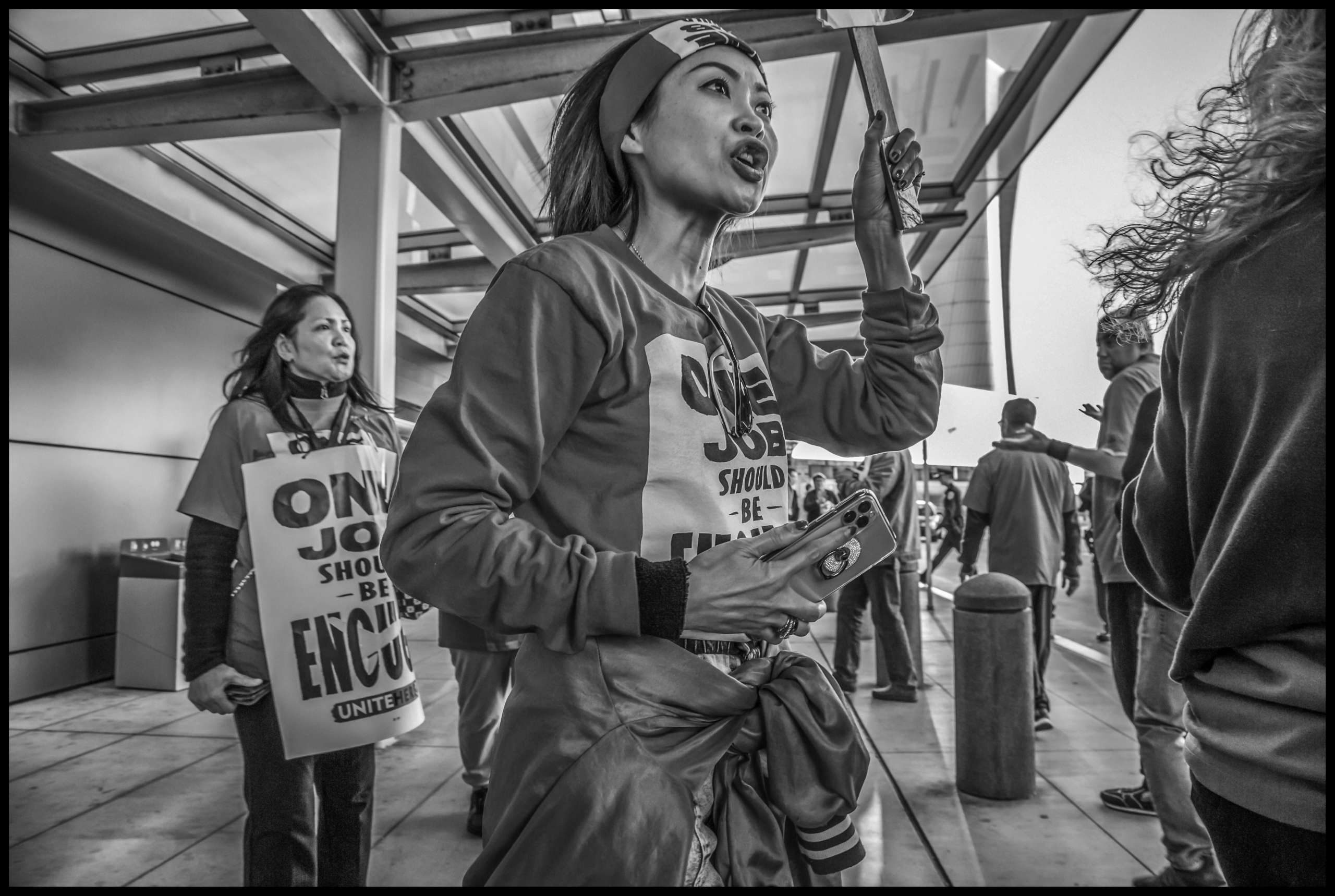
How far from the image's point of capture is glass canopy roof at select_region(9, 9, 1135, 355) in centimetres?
552

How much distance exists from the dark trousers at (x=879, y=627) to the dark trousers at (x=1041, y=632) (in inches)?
35.0

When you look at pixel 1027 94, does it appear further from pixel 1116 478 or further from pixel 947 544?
pixel 947 544

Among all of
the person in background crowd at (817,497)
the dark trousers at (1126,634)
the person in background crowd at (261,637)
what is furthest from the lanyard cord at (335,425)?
the person in background crowd at (817,497)

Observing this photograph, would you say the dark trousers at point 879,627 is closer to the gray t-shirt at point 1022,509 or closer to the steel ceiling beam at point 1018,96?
the gray t-shirt at point 1022,509

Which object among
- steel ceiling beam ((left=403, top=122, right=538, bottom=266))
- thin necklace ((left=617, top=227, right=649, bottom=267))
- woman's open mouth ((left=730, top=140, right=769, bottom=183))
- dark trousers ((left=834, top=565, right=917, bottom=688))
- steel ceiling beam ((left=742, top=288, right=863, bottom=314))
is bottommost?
dark trousers ((left=834, top=565, right=917, bottom=688))

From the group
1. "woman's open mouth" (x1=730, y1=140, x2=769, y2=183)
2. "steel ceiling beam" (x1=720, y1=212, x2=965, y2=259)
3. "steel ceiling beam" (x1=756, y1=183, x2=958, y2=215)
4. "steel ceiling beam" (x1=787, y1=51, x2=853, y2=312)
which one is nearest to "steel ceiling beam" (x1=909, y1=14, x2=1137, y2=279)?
"steel ceiling beam" (x1=756, y1=183, x2=958, y2=215)

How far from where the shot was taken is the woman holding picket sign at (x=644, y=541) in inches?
35.4

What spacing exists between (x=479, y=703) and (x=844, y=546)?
3.08 metres

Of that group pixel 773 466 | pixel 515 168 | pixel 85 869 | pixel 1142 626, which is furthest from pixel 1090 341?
pixel 515 168

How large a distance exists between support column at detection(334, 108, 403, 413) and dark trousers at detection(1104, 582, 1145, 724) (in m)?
4.79

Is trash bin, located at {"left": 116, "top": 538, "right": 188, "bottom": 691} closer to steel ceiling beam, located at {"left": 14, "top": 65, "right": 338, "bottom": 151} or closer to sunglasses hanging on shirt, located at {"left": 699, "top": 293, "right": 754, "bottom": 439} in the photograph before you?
steel ceiling beam, located at {"left": 14, "top": 65, "right": 338, "bottom": 151}

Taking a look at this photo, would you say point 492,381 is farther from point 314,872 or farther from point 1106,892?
point 1106,892

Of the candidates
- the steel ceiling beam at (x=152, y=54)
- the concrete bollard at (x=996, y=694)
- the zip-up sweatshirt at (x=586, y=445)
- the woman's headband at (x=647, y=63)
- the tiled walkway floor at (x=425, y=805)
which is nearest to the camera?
the zip-up sweatshirt at (x=586, y=445)

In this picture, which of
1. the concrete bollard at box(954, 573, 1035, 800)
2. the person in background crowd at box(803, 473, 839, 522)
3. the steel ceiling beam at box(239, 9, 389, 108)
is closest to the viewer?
the concrete bollard at box(954, 573, 1035, 800)
